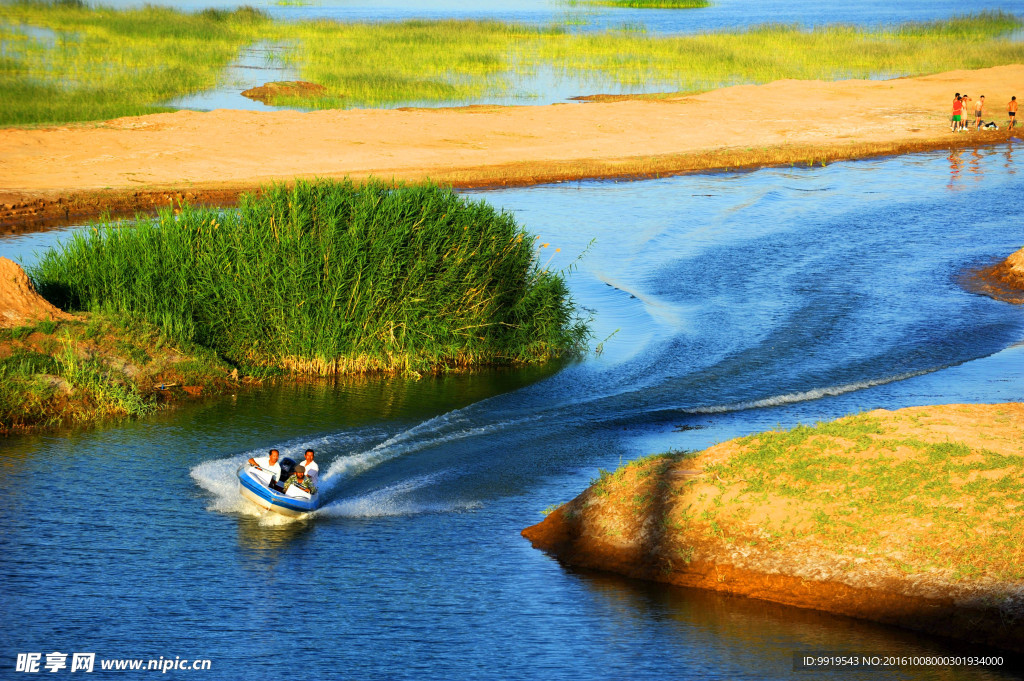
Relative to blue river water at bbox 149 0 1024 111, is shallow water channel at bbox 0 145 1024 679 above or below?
below

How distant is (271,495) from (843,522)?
6487mm

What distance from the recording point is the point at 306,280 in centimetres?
1930

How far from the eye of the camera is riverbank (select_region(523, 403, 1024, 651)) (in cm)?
1128

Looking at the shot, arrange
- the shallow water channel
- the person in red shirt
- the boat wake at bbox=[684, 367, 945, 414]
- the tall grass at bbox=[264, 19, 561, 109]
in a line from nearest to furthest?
the shallow water channel, the boat wake at bbox=[684, 367, 945, 414], the person in red shirt, the tall grass at bbox=[264, 19, 561, 109]

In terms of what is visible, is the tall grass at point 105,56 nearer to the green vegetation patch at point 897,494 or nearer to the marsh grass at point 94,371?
the marsh grass at point 94,371

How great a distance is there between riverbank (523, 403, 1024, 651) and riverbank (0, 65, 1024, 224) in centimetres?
1597

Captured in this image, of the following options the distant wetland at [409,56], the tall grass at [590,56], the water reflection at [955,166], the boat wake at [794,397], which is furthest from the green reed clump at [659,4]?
the boat wake at [794,397]

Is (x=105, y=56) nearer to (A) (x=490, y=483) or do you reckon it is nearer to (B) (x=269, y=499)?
(A) (x=490, y=483)

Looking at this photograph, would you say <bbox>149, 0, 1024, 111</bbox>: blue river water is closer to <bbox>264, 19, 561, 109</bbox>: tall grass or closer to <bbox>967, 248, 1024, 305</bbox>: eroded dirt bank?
<bbox>264, 19, 561, 109</bbox>: tall grass

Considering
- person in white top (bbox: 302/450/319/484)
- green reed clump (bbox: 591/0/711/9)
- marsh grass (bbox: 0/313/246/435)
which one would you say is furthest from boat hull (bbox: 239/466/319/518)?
green reed clump (bbox: 591/0/711/9)

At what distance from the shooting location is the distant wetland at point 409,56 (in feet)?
165

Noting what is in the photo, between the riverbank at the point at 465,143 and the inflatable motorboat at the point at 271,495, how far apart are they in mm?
14519

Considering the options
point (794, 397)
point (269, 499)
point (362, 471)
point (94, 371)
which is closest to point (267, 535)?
point (269, 499)

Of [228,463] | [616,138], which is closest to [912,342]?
[228,463]
